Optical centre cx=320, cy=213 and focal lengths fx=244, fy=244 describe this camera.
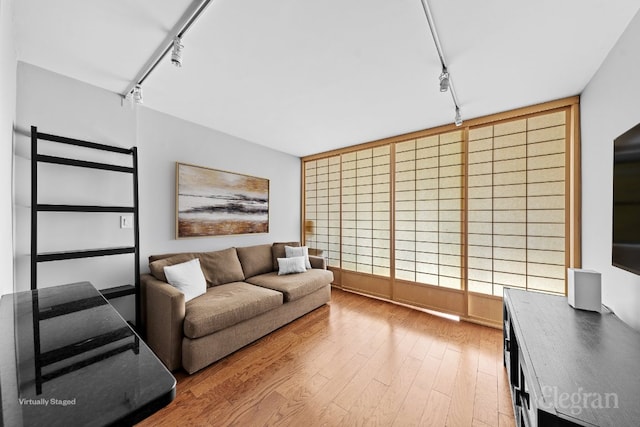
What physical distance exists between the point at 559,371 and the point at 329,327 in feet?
6.72

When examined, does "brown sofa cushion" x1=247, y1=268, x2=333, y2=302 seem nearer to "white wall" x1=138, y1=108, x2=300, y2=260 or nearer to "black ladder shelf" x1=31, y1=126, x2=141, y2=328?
"white wall" x1=138, y1=108, x2=300, y2=260

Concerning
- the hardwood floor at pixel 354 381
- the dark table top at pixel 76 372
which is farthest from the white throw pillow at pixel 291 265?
the dark table top at pixel 76 372

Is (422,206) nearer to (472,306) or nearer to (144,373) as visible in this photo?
(472,306)

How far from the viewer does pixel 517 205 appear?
2.64m

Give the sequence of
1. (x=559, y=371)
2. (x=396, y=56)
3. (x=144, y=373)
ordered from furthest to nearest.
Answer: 1. (x=396, y=56)
2. (x=559, y=371)
3. (x=144, y=373)

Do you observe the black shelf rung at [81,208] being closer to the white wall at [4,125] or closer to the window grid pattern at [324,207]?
the white wall at [4,125]

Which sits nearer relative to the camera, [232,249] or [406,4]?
[406,4]

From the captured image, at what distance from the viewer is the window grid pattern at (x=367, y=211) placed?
11.9 ft

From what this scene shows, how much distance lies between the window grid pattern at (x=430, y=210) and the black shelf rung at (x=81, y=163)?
10.5ft

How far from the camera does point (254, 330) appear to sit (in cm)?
236

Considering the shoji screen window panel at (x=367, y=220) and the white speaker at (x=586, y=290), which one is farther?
the shoji screen window panel at (x=367, y=220)

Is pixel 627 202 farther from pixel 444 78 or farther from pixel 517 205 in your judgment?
pixel 517 205

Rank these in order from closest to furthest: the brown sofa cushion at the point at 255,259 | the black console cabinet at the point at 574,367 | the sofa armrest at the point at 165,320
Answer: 1. the black console cabinet at the point at 574,367
2. the sofa armrest at the point at 165,320
3. the brown sofa cushion at the point at 255,259

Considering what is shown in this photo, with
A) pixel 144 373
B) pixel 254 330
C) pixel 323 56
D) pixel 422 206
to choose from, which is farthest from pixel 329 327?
pixel 323 56
